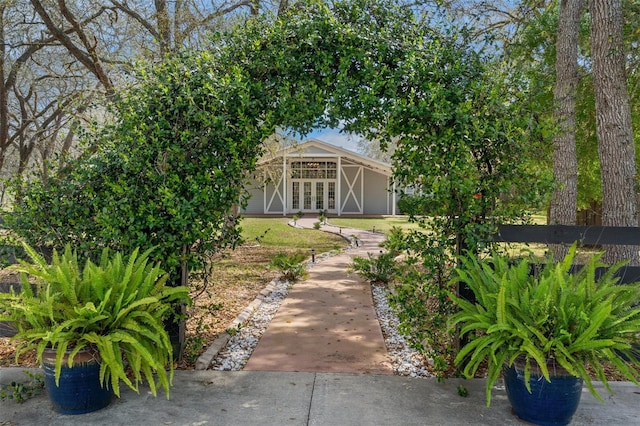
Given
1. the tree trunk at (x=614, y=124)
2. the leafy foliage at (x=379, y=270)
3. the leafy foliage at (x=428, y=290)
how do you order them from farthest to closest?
1. the leafy foliage at (x=379, y=270)
2. the tree trunk at (x=614, y=124)
3. the leafy foliage at (x=428, y=290)

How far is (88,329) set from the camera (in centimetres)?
347

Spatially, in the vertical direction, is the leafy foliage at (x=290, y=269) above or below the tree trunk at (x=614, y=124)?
below

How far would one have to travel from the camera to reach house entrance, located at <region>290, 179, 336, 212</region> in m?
32.4

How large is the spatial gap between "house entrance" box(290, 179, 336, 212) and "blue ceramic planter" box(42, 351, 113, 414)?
2882cm

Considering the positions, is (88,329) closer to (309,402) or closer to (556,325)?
(309,402)

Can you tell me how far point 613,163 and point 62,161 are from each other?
23.0ft

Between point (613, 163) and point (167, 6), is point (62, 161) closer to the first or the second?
point (613, 163)

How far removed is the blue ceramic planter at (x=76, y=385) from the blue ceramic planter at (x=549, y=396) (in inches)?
128

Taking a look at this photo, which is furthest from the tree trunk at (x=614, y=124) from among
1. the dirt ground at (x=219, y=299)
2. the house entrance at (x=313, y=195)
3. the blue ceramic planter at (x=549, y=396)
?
the house entrance at (x=313, y=195)

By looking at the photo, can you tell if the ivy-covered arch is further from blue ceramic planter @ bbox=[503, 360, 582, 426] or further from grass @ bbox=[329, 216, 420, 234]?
grass @ bbox=[329, 216, 420, 234]

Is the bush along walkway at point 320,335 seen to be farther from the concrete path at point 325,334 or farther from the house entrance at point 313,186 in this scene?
the house entrance at point 313,186

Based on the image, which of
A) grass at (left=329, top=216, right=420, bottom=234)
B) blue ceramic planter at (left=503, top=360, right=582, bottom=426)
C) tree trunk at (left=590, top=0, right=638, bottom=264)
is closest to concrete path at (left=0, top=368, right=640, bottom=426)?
blue ceramic planter at (left=503, top=360, right=582, bottom=426)

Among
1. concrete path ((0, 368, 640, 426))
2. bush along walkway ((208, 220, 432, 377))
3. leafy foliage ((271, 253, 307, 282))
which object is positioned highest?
leafy foliage ((271, 253, 307, 282))

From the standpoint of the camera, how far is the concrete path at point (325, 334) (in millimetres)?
4777
